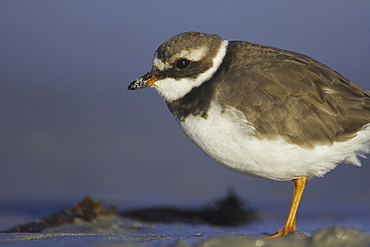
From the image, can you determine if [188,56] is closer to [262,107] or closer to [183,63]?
[183,63]

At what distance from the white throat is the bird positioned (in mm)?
12

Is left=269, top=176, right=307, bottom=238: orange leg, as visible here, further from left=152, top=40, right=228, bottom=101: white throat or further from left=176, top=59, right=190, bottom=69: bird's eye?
left=176, top=59, right=190, bottom=69: bird's eye

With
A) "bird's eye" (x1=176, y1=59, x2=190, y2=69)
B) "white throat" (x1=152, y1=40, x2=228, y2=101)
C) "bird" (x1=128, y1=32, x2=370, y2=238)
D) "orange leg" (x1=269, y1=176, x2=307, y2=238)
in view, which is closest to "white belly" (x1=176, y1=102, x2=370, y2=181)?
"bird" (x1=128, y1=32, x2=370, y2=238)

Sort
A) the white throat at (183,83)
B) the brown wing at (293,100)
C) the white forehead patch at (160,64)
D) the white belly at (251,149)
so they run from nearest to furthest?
the white belly at (251,149) < the brown wing at (293,100) < the white throat at (183,83) < the white forehead patch at (160,64)

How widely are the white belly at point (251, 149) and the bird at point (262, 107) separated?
0.01m

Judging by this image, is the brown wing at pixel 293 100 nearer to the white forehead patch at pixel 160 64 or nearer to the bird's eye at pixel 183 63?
the bird's eye at pixel 183 63

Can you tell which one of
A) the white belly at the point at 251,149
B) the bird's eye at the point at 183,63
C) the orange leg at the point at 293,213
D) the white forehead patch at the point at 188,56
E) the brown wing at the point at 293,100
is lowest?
the orange leg at the point at 293,213

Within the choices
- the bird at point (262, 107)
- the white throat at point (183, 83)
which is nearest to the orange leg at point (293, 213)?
the bird at point (262, 107)

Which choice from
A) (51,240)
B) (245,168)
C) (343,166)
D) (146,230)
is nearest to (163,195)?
(146,230)

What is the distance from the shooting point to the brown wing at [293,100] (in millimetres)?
6593

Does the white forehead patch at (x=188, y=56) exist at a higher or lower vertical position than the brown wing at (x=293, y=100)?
higher

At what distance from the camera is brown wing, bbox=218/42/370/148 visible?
659 centimetres

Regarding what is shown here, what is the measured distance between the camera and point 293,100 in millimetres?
6730

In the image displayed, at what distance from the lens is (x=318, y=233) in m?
5.22
